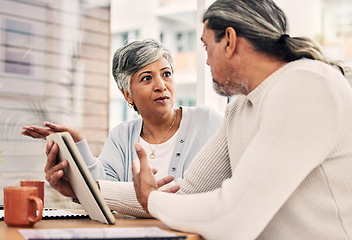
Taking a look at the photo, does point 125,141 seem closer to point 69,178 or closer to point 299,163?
point 69,178

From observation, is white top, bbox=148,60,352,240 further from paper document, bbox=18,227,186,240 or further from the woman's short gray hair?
the woman's short gray hair

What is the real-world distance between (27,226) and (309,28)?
190 centimetres

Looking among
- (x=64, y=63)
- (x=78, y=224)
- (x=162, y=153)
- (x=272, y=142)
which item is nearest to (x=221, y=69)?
(x=272, y=142)

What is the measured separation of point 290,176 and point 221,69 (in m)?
0.45

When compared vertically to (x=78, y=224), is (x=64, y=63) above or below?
A: above

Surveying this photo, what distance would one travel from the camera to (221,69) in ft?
4.37

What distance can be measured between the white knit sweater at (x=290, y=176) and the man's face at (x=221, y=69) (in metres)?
0.12

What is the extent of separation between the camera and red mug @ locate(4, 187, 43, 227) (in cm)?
121

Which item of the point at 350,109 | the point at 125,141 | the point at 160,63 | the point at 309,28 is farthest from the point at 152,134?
the point at 350,109

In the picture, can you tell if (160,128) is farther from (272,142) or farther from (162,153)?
(272,142)

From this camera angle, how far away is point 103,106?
3.39m

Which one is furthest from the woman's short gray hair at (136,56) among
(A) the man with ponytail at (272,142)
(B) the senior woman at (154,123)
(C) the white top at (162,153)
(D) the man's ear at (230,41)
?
(D) the man's ear at (230,41)

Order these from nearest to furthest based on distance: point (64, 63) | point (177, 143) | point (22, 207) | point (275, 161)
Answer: point (275, 161) → point (22, 207) → point (177, 143) → point (64, 63)

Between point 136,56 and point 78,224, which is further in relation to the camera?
point 136,56
